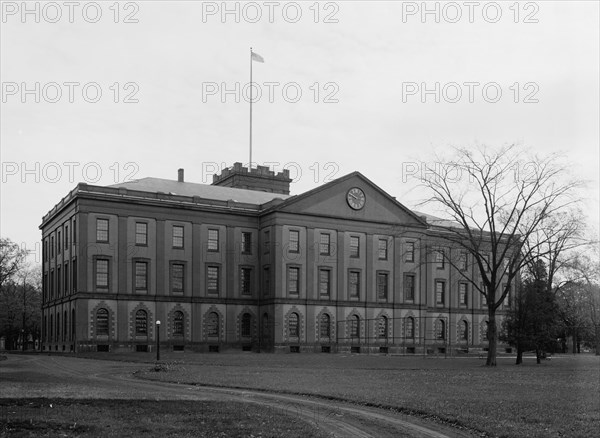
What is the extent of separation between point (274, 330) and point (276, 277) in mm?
5054

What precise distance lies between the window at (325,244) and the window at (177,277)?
45.6 ft

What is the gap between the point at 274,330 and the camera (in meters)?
70.7

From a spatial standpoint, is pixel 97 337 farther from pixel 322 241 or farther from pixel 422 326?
pixel 422 326

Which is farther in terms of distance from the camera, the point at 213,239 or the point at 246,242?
the point at 246,242

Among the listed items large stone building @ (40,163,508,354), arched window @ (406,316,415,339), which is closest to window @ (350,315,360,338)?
large stone building @ (40,163,508,354)

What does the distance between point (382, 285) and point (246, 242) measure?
15.4 meters

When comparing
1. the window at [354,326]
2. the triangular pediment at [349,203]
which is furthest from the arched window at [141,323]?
the window at [354,326]

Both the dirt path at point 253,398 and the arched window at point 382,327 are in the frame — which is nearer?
the dirt path at point 253,398

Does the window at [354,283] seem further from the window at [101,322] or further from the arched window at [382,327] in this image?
the window at [101,322]

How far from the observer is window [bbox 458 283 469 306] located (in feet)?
285

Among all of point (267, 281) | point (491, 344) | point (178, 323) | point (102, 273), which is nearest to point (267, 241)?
point (267, 281)

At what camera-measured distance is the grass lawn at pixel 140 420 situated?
1423cm

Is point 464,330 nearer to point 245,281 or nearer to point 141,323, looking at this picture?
point 245,281

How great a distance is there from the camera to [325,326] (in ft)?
242
